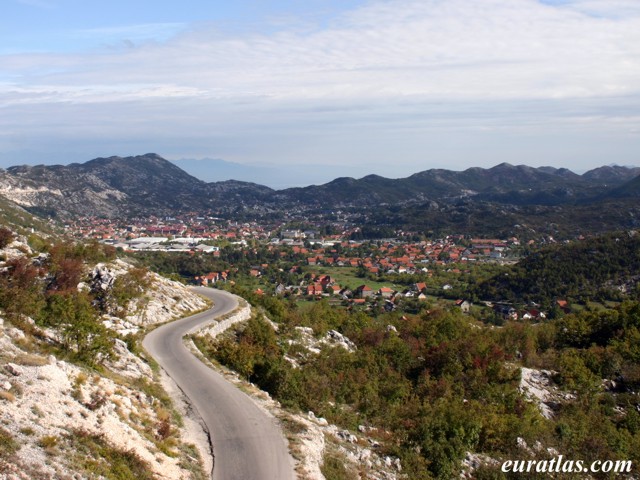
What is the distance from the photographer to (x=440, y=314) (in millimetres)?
41281

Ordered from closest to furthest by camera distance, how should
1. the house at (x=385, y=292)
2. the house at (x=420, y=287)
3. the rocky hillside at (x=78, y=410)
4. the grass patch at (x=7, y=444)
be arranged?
the grass patch at (x=7, y=444), the rocky hillside at (x=78, y=410), the house at (x=385, y=292), the house at (x=420, y=287)

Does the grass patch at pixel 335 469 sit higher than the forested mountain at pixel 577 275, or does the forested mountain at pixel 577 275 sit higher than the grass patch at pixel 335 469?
the grass patch at pixel 335 469

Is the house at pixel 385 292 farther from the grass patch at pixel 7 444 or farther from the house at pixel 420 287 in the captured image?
the grass patch at pixel 7 444

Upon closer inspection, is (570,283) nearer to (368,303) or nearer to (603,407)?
(368,303)

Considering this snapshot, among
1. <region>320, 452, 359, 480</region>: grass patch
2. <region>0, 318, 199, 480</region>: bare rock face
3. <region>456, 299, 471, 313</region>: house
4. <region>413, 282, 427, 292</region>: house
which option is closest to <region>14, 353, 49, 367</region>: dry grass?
<region>0, 318, 199, 480</region>: bare rock face

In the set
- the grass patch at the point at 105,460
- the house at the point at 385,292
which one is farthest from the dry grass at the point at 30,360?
the house at the point at 385,292

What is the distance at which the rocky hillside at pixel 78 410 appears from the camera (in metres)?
9.75

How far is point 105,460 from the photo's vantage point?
10.4 meters

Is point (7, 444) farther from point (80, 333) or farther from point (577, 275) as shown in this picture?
point (577, 275)

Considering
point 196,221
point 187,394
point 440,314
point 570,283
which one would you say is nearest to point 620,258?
point 570,283

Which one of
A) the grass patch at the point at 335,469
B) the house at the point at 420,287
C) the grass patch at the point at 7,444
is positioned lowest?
the house at the point at 420,287

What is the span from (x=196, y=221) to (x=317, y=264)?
281 feet

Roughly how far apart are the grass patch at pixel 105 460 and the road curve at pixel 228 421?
7.19 ft

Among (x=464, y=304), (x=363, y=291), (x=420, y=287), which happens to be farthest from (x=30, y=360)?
(x=420, y=287)
